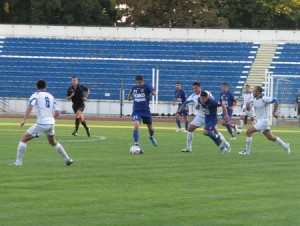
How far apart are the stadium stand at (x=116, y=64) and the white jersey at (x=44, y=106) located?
122 ft

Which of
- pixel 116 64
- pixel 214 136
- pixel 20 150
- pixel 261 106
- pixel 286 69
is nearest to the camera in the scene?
pixel 20 150

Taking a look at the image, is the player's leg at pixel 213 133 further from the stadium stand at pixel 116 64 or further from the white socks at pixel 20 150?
the stadium stand at pixel 116 64

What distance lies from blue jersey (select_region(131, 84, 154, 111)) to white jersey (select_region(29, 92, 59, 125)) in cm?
676

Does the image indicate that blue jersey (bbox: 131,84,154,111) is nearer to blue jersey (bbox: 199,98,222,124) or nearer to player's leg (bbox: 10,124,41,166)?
blue jersey (bbox: 199,98,222,124)

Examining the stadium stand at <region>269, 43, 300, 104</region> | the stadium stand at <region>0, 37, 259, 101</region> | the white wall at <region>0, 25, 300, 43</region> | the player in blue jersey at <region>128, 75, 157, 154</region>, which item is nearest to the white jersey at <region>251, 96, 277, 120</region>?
the player in blue jersey at <region>128, 75, 157, 154</region>

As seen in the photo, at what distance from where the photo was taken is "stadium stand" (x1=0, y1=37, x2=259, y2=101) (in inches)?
2343

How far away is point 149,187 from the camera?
17.1m

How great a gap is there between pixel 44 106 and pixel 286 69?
3975cm

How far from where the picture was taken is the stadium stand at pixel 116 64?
5950 cm

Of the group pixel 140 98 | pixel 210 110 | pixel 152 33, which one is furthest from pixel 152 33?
pixel 210 110

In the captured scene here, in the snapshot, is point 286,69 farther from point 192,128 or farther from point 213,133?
point 213,133

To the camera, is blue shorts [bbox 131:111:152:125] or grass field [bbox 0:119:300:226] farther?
blue shorts [bbox 131:111:152:125]

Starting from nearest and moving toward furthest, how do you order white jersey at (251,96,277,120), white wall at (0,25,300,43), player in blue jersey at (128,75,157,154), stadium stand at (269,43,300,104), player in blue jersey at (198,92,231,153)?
white jersey at (251,96,277,120), player in blue jersey at (198,92,231,153), player in blue jersey at (128,75,157,154), stadium stand at (269,43,300,104), white wall at (0,25,300,43)

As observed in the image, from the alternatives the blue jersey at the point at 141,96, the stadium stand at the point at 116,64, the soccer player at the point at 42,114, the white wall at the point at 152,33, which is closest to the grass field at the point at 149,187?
the soccer player at the point at 42,114
